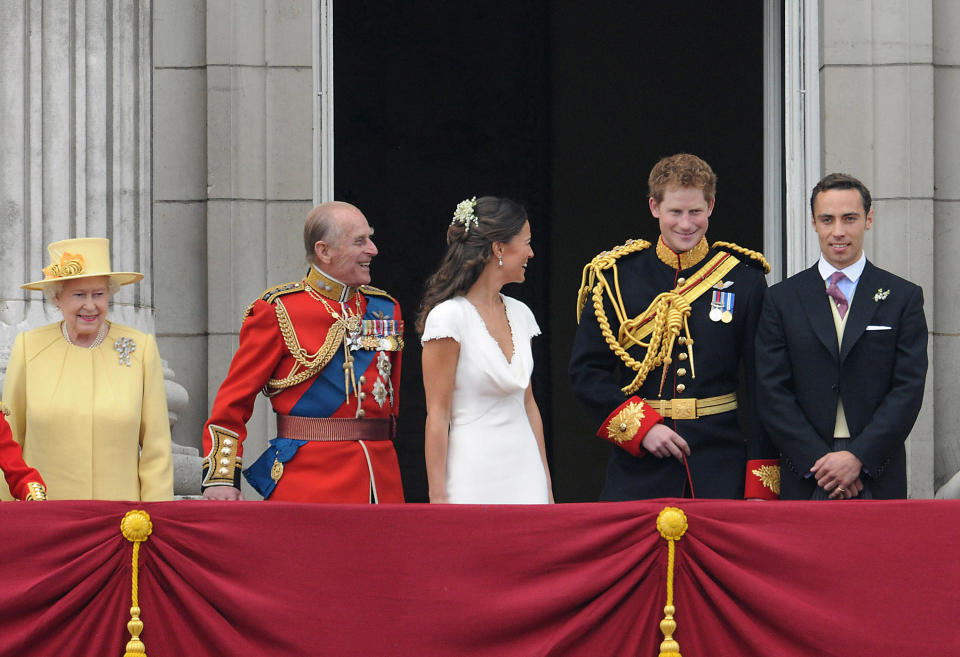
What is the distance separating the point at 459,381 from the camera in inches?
202

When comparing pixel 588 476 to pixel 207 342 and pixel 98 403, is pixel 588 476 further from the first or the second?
pixel 98 403

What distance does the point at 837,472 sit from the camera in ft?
15.9

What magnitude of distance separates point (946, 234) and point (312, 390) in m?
3.76

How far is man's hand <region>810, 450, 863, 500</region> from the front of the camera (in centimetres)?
486

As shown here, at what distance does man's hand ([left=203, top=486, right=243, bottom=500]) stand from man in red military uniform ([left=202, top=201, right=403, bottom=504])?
0.03ft

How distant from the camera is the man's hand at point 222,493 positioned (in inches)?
204

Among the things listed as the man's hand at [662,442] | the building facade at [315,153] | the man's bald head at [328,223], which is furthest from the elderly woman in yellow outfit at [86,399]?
the building facade at [315,153]

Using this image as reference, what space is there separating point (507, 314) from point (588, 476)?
748 cm

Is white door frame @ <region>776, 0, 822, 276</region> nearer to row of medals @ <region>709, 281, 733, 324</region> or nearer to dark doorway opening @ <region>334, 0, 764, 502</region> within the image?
row of medals @ <region>709, 281, 733, 324</region>

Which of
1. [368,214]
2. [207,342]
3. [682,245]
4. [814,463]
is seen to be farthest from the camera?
[368,214]

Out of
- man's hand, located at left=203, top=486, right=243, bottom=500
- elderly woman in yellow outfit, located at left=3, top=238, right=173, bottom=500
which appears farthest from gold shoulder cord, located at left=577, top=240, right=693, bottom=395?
elderly woman in yellow outfit, located at left=3, top=238, right=173, bottom=500

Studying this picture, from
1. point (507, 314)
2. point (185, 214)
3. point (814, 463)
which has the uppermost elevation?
point (185, 214)

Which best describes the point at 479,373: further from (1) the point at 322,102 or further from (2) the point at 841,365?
(1) the point at 322,102

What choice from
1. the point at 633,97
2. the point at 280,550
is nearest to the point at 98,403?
the point at 280,550
